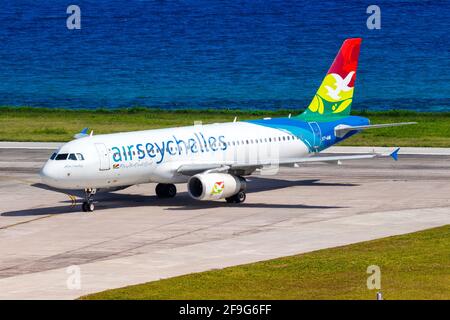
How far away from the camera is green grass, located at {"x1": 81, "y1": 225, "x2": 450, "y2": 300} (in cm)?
4009

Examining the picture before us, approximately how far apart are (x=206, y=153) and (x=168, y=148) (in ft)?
9.65

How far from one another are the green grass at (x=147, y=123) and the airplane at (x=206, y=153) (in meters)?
20.1

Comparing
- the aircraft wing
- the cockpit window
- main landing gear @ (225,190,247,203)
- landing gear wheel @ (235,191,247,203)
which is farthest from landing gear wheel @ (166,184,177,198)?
the cockpit window

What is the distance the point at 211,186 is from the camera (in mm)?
60688

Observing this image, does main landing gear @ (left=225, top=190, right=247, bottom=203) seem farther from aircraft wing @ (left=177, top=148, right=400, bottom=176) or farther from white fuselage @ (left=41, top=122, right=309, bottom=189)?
white fuselage @ (left=41, top=122, right=309, bottom=189)

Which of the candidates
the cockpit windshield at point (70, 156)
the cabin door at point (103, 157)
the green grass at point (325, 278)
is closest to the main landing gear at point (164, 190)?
the cabin door at point (103, 157)

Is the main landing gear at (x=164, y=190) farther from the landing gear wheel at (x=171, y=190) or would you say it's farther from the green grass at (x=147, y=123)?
the green grass at (x=147, y=123)

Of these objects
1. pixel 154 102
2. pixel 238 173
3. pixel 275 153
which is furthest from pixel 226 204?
pixel 154 102

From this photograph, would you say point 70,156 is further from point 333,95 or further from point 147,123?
point 147,123

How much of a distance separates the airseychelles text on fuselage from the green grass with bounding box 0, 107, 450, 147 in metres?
29.6

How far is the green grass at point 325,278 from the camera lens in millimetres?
40094
